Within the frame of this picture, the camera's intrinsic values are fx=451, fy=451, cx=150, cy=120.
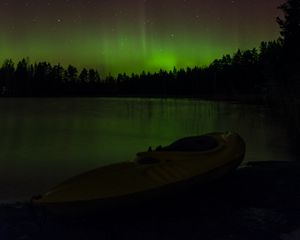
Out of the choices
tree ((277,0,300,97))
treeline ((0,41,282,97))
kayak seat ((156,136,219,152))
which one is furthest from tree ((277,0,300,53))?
treeline ((0,41,282,97))

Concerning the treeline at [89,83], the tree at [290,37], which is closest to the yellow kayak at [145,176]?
the tree at [290,37]

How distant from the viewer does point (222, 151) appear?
1097cm

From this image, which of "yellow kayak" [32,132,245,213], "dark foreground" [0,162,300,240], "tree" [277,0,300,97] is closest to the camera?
"dark foreground" [0,162,300,240]

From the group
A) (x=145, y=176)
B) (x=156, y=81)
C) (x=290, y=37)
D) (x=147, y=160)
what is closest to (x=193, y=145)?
(x=147, y=160)

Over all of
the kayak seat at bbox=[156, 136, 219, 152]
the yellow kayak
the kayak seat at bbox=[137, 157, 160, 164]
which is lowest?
the yellow kayak

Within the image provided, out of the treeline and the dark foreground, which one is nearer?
the dark foreground

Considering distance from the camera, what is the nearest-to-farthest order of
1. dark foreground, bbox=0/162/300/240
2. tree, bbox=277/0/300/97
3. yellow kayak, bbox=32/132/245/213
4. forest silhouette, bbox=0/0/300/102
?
dark foreground, bbox=0/162/300/240 → yellow kayak, bbox=32/132/245/213 → tree, bbox=277/0/300/97 → forest silhouette, bbox=0/0/300/102

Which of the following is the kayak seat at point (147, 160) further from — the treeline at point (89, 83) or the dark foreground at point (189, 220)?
the treeline at point (89, 83)

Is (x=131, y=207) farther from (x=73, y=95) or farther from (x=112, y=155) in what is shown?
(x=73, y=95)

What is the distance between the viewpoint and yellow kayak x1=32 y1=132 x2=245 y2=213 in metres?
8.18

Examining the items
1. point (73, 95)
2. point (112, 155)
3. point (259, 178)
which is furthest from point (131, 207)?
point (73, 95)

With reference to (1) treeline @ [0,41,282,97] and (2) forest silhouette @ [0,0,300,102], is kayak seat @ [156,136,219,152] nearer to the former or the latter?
(2) forest silhouette @ [0,0,300,102]

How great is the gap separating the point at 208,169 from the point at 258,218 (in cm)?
184

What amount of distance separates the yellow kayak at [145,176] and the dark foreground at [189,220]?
36cm
